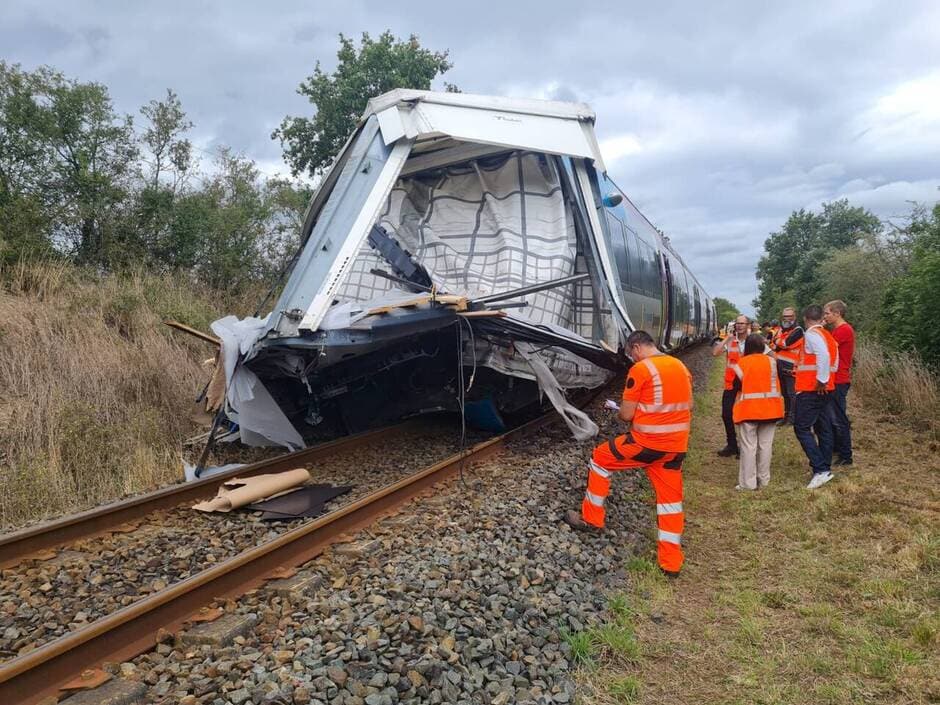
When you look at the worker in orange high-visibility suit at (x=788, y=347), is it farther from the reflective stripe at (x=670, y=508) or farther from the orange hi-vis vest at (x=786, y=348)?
the reflective stripe at (x=670, y=508)

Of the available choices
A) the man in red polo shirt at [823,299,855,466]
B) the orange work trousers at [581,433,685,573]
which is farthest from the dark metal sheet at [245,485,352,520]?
the man in red polo shirt at [823,299,855,466]

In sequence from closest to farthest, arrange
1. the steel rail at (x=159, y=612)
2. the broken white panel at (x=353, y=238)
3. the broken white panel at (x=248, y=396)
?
the steel rail at (x=159, y=612) < the broken white panel at (x=353, y=238) < the broken white panel at (x=248, y=396)

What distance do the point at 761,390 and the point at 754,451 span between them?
616mm

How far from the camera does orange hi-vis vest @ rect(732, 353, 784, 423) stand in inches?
244

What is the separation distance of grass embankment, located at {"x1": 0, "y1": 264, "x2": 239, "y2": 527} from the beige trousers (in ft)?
18.5

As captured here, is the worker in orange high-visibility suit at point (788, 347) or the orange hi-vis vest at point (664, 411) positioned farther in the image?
the worker in orange high-visibility suit at point (788, 347)

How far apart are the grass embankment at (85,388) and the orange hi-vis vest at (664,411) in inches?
174

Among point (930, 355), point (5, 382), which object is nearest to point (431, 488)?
point (5, 382)

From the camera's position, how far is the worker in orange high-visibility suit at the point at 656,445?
4387 mm

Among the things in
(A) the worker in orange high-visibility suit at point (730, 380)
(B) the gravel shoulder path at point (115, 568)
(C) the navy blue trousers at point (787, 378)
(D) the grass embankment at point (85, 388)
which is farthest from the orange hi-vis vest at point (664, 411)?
(C) the navy blue trousers at point (787, 378)

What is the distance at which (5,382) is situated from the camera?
7.26 m

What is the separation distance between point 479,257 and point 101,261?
8.95 meters

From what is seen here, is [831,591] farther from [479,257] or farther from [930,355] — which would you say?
[930,355]

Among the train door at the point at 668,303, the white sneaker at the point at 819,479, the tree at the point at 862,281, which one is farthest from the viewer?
the tree at the point at 862,281
